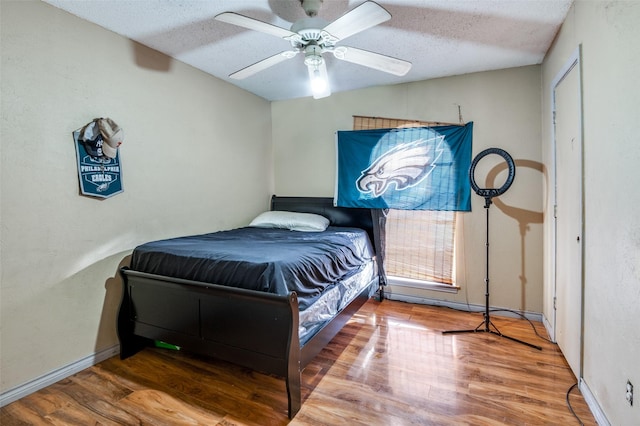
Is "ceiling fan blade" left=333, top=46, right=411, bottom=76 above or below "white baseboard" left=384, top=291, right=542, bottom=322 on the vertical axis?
above

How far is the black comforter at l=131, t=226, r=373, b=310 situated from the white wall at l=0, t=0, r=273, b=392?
370 mm

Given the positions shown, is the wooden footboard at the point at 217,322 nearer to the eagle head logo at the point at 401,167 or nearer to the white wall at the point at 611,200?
the white wall at the point at 611,200

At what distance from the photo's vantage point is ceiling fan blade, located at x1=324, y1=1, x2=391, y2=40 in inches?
65.0

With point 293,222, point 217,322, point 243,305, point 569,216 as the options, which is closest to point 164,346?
point 217,322

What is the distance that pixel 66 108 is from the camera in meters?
2.22

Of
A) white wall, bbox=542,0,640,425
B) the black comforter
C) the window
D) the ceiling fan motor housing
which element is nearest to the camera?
white wall, bbox=542,0,640,425

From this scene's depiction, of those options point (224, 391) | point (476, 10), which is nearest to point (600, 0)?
point (476, 10)

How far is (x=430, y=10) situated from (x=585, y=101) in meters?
1.15

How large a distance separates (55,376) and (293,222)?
231 centimetres

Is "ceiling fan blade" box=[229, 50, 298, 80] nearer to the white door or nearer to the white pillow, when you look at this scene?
the white pillow

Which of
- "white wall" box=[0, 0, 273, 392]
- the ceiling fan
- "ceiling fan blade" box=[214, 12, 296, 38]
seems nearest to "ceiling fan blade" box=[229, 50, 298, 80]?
the ceiling fan

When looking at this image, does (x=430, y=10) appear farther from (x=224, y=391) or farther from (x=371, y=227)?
(x=224, y=391)

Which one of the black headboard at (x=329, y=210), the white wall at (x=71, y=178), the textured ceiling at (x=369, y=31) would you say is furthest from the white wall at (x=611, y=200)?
the white wall at (x=71, y=178)

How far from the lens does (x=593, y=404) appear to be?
175cm
